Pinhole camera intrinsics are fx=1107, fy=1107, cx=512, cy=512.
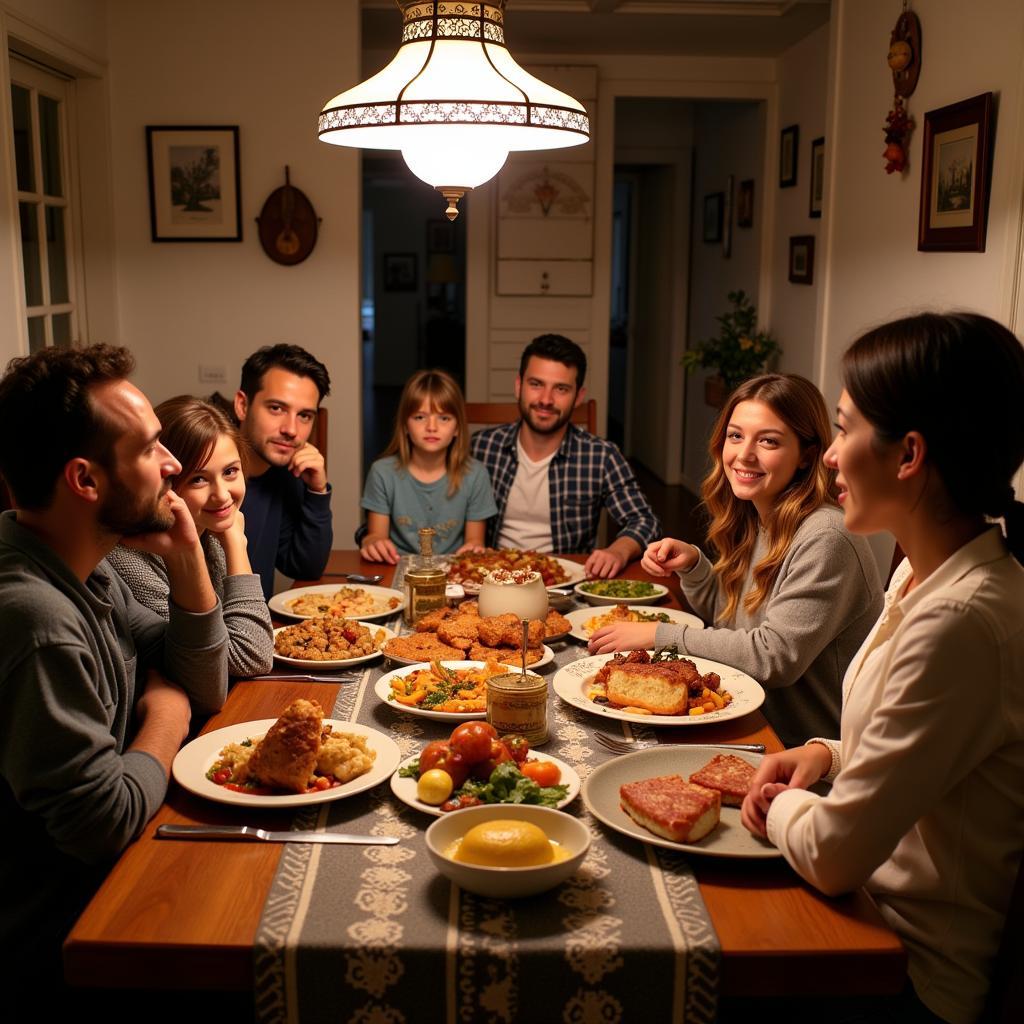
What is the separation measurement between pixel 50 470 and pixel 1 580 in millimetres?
148

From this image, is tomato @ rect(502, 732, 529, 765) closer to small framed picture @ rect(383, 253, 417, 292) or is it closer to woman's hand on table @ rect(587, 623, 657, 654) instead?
woman's hand on table @ rect(587, 623, 657, 654)

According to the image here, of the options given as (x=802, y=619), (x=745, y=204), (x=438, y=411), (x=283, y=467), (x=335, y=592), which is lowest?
(x=335, y=592)

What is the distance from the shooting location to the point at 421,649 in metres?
2.03

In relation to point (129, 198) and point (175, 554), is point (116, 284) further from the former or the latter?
point (175, 554)

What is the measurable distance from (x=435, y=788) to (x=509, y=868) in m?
0.23

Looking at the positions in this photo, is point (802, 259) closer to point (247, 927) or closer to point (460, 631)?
point (460, 631)

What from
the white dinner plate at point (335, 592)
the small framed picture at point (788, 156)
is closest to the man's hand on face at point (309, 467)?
the white dinner plate at point (335, 592)

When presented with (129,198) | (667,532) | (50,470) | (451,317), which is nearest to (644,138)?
(667,532)

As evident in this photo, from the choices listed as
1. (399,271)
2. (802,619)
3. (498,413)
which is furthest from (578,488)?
(399,271)

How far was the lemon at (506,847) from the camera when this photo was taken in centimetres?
120

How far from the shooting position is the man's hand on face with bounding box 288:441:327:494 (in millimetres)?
2797

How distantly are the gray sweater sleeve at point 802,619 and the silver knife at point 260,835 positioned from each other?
817 mm

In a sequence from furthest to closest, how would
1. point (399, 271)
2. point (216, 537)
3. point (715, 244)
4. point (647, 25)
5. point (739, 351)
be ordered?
point (399, 271) < point (715, 244) < point (739, 351) < point (647, 25) < point (216, 537)

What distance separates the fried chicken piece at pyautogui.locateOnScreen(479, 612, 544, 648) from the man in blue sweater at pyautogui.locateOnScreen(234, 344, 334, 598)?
0.90 meters
